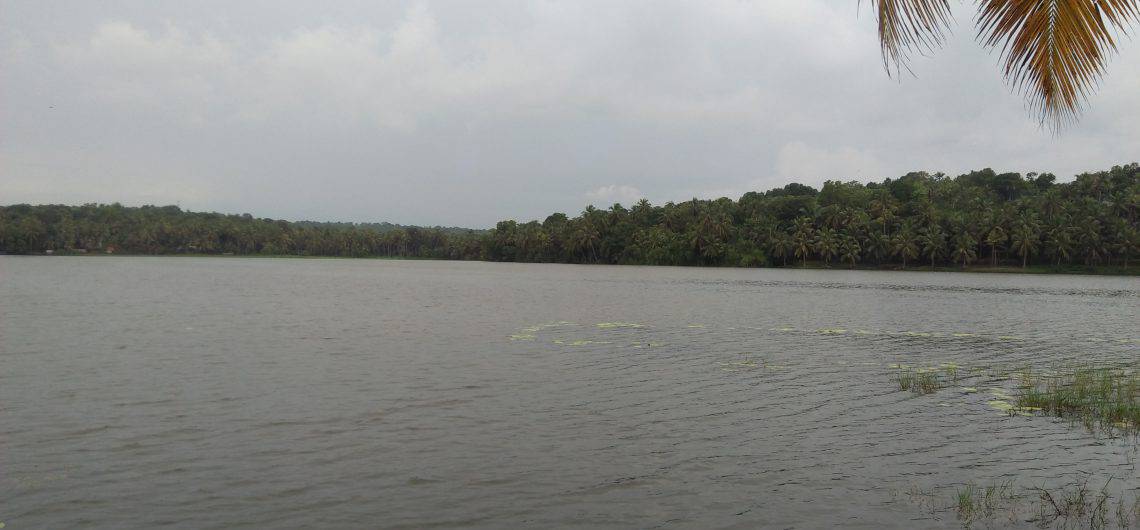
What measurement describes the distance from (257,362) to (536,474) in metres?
15.4

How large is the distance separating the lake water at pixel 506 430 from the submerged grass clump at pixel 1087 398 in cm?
114

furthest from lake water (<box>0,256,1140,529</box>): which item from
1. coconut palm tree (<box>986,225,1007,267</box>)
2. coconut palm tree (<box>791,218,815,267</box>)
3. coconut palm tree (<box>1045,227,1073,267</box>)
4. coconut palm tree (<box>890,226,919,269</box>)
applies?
coconut palm tree (<box>791,218,815,267</box>)

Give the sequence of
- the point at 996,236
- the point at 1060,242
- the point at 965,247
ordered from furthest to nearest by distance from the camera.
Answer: the point at 965,247
the point at 996,236
the point at 1060,242

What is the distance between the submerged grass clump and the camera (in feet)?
51.6

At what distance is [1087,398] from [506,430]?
48.4 feet

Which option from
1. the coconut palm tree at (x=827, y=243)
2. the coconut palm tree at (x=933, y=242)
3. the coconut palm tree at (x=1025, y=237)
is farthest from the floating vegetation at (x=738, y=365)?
the coconut palm tree at (x=827, y=243)

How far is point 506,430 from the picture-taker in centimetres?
1515

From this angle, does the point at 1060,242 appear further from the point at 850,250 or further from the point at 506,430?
the point at 506,430

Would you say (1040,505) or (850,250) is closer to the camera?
(1040,505)

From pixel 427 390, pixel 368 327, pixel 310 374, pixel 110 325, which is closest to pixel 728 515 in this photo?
pixel 427 390

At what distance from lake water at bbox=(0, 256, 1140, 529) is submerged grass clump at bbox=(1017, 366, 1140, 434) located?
114cm

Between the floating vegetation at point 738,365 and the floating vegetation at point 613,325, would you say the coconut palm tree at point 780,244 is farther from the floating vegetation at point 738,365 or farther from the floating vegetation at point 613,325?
the floating vegetation at point 738,365

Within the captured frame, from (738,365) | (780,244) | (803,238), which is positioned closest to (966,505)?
(738,365)

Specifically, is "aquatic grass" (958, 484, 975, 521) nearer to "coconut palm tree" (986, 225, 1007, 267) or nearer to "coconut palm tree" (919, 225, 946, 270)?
"coconut palm tree" (986, 225, 1007, 267)
